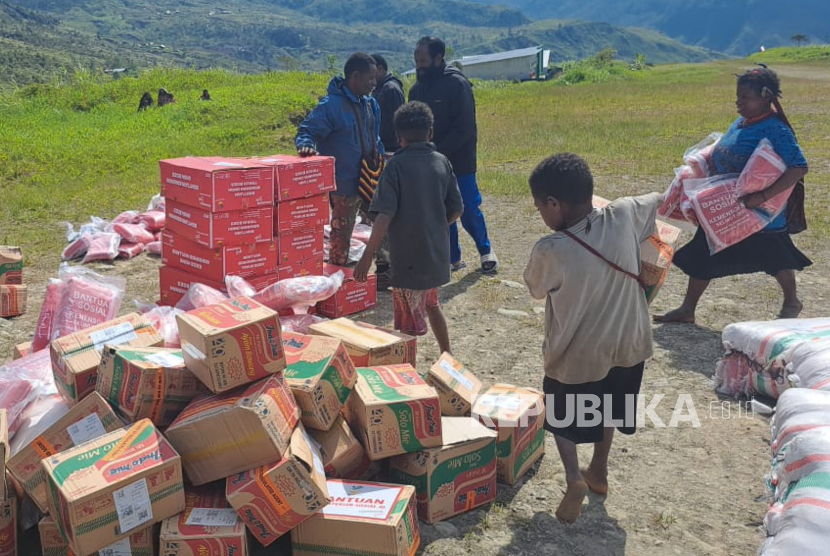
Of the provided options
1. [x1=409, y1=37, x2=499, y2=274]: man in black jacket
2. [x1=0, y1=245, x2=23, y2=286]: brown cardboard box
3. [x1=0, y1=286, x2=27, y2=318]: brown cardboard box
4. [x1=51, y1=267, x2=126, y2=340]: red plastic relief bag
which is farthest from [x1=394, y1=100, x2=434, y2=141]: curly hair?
[x1=0, y1=245, x2=23, y2=286]: brown cardboard box

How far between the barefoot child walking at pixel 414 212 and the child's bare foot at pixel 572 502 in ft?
4.51

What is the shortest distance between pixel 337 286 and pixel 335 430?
166 centimetres

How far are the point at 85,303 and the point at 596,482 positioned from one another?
8.77 ft

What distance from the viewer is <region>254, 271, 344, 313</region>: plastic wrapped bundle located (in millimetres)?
→ 4352

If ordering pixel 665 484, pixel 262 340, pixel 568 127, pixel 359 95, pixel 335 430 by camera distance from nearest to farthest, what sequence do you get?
1. pixel 262 340
2. pixel 335 430
3. pixel 665 484
4. pixel 359 95
5. pixel 568 127

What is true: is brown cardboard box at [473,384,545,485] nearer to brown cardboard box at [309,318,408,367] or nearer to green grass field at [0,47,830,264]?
brown cardboard box at [309,318,408,367]

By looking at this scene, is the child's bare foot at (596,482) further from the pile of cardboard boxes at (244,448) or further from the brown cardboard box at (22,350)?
the brown cardboard box at (22,350)

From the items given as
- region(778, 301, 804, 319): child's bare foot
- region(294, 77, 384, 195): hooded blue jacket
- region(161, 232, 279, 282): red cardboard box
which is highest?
region(294, 77, 384, 195): hooded blue jacket

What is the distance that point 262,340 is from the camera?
2736mm

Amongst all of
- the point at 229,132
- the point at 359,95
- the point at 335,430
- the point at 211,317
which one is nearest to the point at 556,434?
the point at 335,430

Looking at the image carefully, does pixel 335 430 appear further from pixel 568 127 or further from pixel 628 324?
pixel 568 127

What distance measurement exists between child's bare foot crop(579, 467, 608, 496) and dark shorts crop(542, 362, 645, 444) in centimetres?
25

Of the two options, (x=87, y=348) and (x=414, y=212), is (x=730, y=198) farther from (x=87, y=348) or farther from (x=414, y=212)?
(x=87, y=348)

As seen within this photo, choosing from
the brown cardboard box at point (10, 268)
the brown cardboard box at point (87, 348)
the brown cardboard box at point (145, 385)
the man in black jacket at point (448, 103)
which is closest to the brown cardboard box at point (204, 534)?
the brown cardboard box at point (145, 385)
